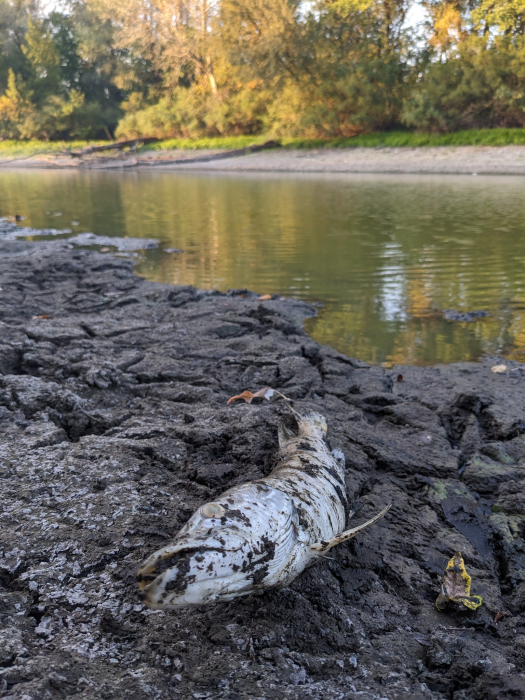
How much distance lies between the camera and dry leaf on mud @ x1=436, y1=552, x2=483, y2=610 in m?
2.08

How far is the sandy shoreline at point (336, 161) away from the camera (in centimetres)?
2441

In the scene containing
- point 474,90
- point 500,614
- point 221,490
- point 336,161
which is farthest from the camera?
point 336,161

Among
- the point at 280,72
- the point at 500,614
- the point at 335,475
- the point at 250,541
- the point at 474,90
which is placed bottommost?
the point at 500,614

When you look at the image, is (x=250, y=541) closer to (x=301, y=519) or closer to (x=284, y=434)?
(x=301, y=519)

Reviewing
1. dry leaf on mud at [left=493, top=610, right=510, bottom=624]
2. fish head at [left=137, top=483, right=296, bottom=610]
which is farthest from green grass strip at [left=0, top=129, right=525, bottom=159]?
fish head at [left=137, top=483, right=296, bottom=610]

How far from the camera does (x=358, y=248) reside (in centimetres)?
1001

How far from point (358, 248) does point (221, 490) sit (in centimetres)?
809

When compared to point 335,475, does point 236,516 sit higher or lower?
higher

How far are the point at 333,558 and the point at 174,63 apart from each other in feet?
151

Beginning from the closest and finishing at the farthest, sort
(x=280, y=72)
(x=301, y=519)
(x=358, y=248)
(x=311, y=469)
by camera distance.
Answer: (x=301, y=519), (x=311, y=469), (x=358, y=248), (x=280, y=72)

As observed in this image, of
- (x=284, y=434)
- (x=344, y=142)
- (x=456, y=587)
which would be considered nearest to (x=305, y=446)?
(x=284, y=434)

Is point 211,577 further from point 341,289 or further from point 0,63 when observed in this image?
point 0,63

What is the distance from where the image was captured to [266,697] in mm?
1566

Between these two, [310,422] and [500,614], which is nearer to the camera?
[500,614]
